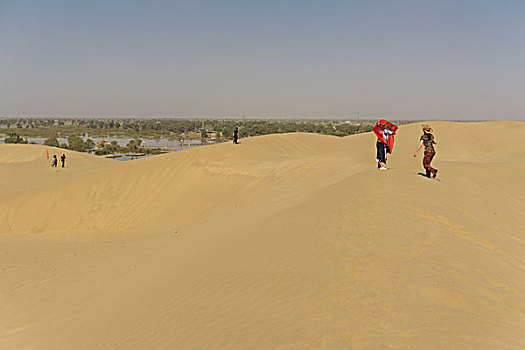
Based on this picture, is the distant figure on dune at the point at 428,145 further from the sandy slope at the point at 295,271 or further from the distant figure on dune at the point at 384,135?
the distant figure on dune at the point at 384,135

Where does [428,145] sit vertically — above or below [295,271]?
above

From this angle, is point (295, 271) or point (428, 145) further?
point (428, 145)

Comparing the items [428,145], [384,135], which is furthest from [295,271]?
[384,135]

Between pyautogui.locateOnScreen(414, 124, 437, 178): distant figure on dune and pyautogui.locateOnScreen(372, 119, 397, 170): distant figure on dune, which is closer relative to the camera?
pyautogui.locateOnScreen(414, 124, 437, 178): distant figure on dune

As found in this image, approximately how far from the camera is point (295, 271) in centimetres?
512

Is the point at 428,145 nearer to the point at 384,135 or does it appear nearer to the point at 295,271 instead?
the point at 384,135

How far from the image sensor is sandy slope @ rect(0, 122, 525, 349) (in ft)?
12.4

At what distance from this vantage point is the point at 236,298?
488 centimetres

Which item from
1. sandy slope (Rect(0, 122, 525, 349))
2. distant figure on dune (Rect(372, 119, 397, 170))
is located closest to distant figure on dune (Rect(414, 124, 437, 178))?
sandy slope (Rect(0, 122, 525, 349))

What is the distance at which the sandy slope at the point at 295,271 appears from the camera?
12.4 ft

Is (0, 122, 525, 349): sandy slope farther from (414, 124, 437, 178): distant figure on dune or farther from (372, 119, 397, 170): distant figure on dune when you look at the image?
(372, 119, 397, 170): distant figure on dune

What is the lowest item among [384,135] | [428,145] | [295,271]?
[295,271]

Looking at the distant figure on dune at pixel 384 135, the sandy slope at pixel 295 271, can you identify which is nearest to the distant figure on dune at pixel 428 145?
the sandy slope at pixel 295 271

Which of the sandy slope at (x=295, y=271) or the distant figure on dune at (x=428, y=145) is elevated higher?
the distant figure on dune at (x=428, y=145)
